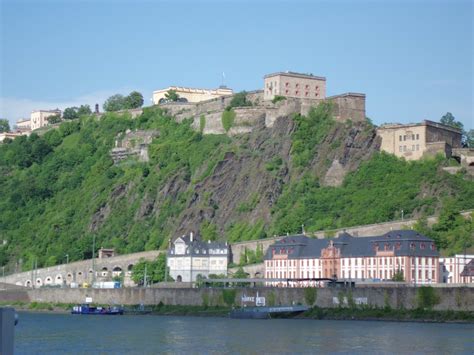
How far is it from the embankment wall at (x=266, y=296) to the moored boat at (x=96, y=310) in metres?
2.49

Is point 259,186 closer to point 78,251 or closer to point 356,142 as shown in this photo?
point 356,142

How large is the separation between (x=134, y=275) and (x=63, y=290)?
250 inches

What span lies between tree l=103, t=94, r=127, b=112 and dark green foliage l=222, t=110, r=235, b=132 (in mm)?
30367

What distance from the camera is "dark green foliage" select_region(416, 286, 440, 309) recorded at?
172 feet

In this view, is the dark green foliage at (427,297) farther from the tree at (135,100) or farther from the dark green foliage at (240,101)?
the tree at (135,100)

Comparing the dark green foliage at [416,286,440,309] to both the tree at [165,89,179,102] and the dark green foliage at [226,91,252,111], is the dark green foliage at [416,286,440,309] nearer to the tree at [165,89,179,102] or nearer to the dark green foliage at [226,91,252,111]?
the dark green foliage at [226,91,252,111]

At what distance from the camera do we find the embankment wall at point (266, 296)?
52094mm

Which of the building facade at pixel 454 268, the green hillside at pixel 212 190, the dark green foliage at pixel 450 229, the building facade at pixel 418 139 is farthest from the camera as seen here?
the building facade at pixel 418 139

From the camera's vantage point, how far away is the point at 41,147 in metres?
121

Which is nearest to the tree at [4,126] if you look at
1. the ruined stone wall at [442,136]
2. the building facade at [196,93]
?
the building facade at [196,93]

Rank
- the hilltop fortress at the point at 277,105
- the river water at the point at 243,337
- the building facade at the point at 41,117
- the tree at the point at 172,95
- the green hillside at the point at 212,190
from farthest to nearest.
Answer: the building facade at the point at 41,117
the tree at the point at 172,95
the hilltop fortress at the point at 277,105
the green hillside at the point at 212,190
the river water at the point at 243,337

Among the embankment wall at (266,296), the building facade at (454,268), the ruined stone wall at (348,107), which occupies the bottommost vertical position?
the embankment wall at (266,296)

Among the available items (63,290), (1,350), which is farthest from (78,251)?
(1,350)

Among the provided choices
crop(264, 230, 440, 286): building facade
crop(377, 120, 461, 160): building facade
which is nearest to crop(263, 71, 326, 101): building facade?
crop(377, 120, 461, 160): building facade
